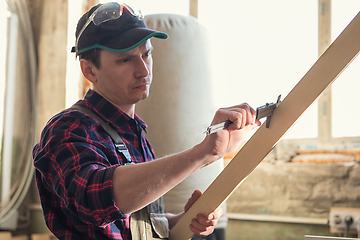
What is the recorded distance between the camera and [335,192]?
2369 mm

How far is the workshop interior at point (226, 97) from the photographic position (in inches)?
80.0

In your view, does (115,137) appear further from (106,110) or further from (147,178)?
(147,178)

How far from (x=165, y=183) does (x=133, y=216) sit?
0.34 m

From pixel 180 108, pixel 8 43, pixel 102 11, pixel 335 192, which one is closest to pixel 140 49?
pixel 102 11

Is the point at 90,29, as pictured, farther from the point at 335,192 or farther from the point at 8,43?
the point at 8,43

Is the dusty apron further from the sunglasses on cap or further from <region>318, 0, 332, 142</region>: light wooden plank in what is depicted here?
<region>318, 0, 332, 142</region>: light wooden plank

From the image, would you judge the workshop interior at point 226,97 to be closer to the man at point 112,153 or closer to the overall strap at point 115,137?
the man at point 112,153

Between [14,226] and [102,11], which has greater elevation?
[102,11]

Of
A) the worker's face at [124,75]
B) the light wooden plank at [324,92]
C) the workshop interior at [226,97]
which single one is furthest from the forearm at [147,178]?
the light wooden plank at [324,92]

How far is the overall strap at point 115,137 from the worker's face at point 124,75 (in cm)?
12

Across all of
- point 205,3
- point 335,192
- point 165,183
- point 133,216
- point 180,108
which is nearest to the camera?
point 165,183

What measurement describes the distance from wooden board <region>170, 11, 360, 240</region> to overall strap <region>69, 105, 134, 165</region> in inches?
10.4

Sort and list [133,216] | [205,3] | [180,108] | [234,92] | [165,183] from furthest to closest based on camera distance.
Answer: [205,3] → [234,92] → [180,108] → [133,216] → [165,183]

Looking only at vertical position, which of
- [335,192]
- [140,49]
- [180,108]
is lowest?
[335,192]
